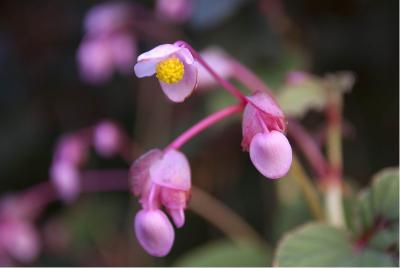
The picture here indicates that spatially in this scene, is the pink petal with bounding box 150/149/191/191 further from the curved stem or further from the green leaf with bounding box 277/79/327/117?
the curved stem

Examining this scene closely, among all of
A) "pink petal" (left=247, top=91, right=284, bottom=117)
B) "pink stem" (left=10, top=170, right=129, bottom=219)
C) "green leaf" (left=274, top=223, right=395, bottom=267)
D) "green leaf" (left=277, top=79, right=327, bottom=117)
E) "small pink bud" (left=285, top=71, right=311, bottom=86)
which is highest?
"pink petal" (left=247, top=91, right=284, bottom=117)

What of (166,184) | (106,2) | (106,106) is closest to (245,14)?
(106,2)

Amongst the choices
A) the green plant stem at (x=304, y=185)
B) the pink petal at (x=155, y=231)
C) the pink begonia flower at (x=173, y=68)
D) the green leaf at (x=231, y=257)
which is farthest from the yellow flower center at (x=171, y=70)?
the green leaf at (x=231, y=257)

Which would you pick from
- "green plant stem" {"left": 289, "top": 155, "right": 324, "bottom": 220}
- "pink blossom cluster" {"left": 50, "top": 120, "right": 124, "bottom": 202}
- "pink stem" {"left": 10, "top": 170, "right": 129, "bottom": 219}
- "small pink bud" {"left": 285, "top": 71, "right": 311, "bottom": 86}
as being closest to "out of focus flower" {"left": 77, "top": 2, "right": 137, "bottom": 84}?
"pink blossom cluster" {"left": 50, "top": 120, "right": 124, "bottom": 202}

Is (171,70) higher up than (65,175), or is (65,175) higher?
(171,70)

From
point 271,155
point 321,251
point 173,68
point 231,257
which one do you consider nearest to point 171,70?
point 173,68

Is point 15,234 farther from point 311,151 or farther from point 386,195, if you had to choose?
point 386,195
